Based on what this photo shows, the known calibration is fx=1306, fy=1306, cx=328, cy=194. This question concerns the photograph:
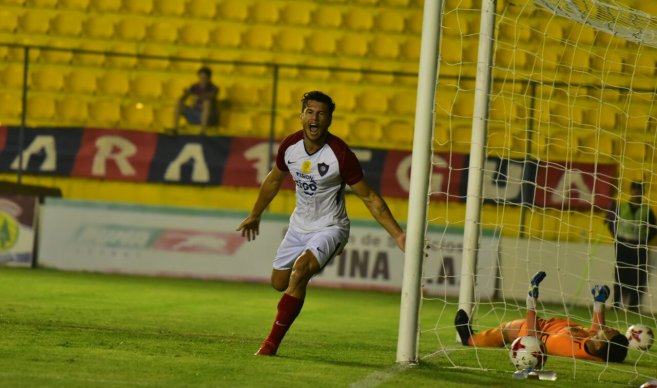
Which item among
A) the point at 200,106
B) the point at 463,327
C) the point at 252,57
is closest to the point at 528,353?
the point at 463,327

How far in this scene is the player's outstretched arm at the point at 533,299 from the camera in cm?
900

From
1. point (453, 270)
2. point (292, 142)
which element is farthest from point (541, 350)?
point (453, 270)

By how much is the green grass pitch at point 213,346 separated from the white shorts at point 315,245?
655mm

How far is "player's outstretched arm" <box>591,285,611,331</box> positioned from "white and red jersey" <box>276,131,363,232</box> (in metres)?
1.94

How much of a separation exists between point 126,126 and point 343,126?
3.23 metres

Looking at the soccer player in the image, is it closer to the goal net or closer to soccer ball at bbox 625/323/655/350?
soccer ball at bbox 625/323/655/350

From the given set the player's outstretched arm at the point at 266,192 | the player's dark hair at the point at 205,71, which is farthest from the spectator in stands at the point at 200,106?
the player's outstretched arm at the point at 266,192

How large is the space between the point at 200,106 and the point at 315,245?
10.2 metres

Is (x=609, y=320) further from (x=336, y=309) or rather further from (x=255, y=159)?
(x=255, y=159)

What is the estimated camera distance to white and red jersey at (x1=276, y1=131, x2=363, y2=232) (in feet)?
29.7

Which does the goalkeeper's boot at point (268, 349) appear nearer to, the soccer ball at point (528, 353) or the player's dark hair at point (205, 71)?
the soccer ball at point (528, 353)

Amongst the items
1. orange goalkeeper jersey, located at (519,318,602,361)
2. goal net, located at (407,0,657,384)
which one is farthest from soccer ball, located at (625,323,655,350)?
goal net, located at (407,0,657,384)

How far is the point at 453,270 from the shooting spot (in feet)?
56.7

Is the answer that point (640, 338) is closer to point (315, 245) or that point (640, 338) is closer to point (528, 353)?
point (528, 353)
